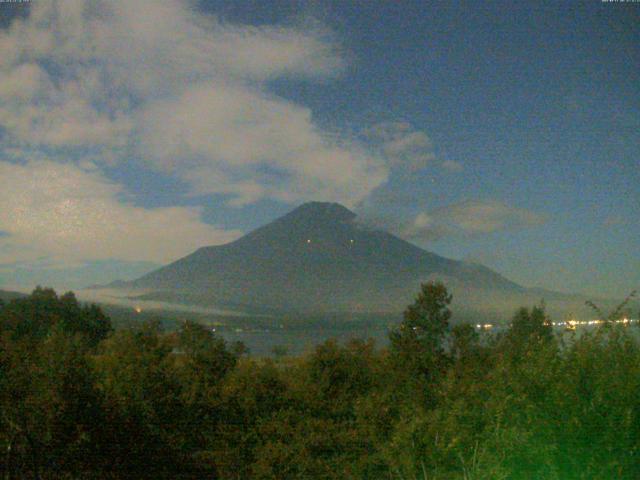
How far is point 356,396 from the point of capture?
1477 cm

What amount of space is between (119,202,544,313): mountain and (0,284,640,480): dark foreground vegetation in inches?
2902

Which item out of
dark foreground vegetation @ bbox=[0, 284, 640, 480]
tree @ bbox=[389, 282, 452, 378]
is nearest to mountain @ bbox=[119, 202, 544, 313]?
tree @ bbox=[389, 282, 452, 378]

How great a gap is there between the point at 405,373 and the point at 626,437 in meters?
10.4

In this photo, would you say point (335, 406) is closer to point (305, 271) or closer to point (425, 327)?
point (425, 327)

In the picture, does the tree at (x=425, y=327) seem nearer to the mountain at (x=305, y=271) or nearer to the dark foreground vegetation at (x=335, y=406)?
the dark foreground vegetation at (x=335, y=406)

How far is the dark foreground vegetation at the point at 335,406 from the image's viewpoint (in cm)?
623

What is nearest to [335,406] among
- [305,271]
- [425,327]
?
[425,327]

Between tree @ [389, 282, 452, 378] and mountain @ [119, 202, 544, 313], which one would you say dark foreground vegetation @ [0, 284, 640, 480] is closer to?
tree @ [389, 282, 452, 378]

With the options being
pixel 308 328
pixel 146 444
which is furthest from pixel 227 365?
pixel 308 328

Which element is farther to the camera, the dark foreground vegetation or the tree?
the tree

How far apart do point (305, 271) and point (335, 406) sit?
125366 mm

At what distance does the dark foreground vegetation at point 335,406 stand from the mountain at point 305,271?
73721 mm

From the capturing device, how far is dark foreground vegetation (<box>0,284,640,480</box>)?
6.23 m

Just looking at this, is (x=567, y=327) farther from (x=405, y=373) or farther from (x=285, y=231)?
(x=285, y=231)
